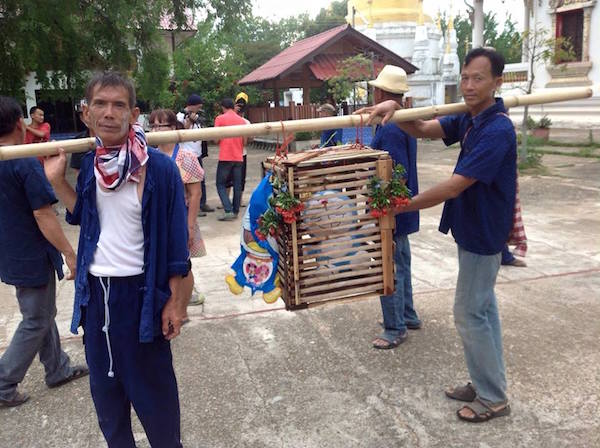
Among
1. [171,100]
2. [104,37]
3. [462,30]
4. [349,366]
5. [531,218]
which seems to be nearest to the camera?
[349,366]

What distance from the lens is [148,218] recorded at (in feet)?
7.25

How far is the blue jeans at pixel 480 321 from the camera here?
2.89m

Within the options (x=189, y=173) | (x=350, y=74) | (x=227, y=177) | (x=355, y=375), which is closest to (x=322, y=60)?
(x=350, y=74)

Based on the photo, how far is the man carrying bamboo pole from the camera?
7.14 ft

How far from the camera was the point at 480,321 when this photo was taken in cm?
294

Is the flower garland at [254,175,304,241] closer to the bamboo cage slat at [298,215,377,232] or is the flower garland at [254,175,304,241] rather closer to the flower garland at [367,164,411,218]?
the bamboo cage slat at [298,215,377,232]

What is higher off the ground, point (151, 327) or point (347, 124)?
point (347, 124)

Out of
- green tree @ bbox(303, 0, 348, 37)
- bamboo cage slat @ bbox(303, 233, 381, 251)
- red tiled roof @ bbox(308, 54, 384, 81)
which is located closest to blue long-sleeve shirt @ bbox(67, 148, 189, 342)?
bamboo cage slat @ bbox(303, 233, 381, 251)

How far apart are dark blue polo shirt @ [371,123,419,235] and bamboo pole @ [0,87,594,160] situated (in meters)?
0.78

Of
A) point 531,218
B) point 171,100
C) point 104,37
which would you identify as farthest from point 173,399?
point 171,100

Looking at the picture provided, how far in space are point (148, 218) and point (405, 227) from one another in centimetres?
201

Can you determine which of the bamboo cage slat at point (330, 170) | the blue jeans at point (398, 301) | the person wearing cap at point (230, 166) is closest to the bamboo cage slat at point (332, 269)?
the bamboo cage slat at point (330, 170)

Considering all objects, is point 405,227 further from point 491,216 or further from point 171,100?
point 171,100

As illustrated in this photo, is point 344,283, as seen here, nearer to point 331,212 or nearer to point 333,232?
point 333,232
